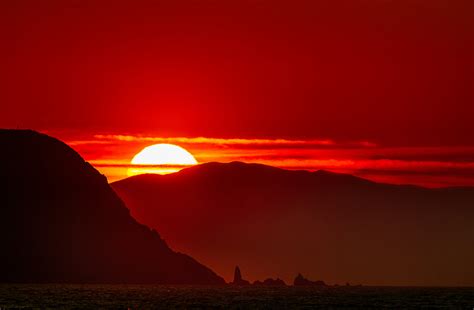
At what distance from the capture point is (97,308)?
19600 centimetres

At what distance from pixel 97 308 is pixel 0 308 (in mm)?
22361

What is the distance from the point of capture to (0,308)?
593 feet

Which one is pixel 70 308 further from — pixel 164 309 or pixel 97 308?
pixel 164 309

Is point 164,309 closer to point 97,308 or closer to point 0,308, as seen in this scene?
point 97,308

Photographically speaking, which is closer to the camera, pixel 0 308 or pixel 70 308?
pixel 0 308

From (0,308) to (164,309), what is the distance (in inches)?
1392

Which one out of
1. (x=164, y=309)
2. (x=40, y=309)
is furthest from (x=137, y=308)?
(x=40, y=309)

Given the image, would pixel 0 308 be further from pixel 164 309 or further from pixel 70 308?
pixel 164 309

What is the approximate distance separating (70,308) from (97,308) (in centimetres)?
576

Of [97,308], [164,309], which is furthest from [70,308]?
[164,309]

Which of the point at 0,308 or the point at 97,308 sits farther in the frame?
the point at 97,308

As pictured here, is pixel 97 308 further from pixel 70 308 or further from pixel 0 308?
pixel 0 308

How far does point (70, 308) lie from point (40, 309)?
27.1ft

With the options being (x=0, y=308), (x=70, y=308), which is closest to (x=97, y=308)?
(x=70, y=308)
